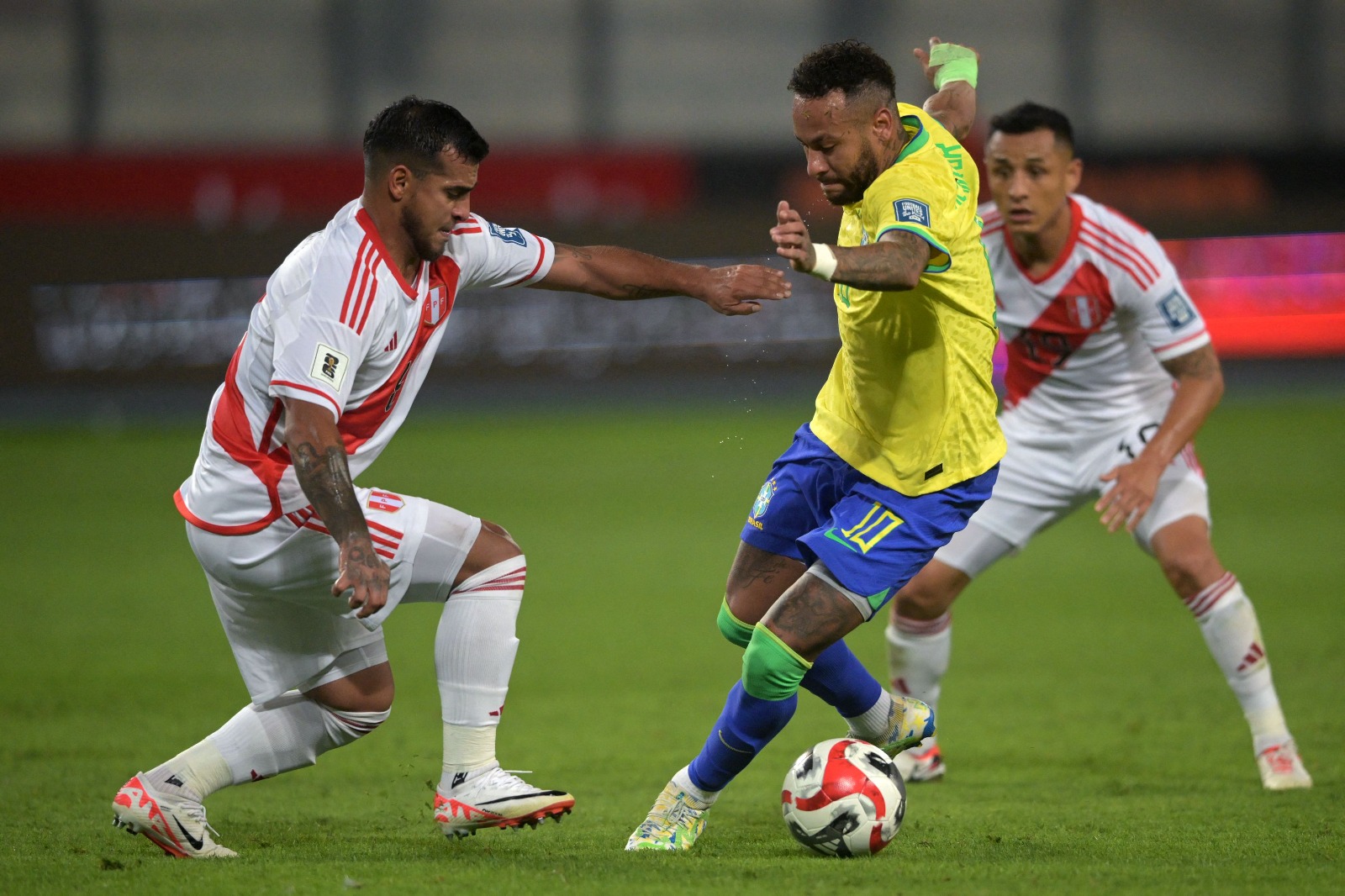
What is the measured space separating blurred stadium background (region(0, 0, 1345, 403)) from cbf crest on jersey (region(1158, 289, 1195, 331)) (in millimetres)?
10615

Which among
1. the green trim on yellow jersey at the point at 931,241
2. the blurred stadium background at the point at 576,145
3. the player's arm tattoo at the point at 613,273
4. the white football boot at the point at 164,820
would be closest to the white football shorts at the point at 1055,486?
the player's arm tattoo at the point at 613,273

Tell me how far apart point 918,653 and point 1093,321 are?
4.82 feet

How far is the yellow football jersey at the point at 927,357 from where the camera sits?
4.29 metres

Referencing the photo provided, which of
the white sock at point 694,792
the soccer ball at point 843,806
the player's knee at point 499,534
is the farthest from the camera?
the white sock at point 694,792

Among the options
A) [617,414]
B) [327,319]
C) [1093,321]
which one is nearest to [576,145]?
[617,414]

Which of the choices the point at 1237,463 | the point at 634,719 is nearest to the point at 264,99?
the point at 1237,463

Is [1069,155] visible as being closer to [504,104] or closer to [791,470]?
[791,470]

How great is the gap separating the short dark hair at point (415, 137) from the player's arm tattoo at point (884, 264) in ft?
3.40

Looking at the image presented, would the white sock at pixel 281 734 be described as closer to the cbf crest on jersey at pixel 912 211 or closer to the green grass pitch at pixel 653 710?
the green grass pitch at pixel 653 710

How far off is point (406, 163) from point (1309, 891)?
2919 millimetres

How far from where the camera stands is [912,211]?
3945mm

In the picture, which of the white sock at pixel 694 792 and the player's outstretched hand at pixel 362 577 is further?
the white sock at pixel 694 792

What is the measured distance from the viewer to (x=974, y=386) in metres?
4.41

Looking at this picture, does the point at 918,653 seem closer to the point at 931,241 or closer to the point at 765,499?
the point at 765,499
